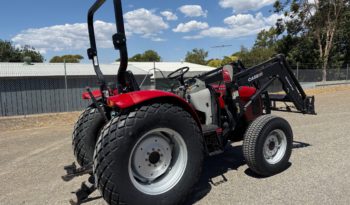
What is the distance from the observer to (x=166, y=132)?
362 centimetres

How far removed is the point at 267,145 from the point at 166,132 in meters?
1.85

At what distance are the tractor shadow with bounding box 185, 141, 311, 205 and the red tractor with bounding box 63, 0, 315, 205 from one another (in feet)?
1.23

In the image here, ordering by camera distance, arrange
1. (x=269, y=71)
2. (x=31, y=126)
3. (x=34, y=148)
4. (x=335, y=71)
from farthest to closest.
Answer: (x=335, y=71), (x=31, y=126), (x=34, y=148), (x=269, y=71)

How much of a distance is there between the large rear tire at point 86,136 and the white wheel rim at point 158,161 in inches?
48.8

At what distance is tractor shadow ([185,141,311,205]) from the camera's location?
13.6 ft

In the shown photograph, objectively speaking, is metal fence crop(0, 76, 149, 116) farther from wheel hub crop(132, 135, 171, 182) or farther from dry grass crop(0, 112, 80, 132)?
wheel hub crop(132, 135, 171, 182)

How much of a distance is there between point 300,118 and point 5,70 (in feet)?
51.4

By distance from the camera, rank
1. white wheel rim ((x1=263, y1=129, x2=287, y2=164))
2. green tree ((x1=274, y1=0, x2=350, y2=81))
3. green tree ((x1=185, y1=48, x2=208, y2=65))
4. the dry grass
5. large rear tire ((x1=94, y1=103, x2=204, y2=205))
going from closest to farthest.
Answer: large rear tire ((x1=94, y1=103, x2=204, y2=205)) → white wheel rim ((x1=263, y1=129, x2=287, y2=164)) → the dry grass → green tree ((x1=274, y1=0, x2=350, y2=81)) → green tree ((x1=185, y1=48, x2=208, y2=65))

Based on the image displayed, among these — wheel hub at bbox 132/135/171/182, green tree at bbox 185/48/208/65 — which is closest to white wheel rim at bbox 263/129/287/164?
wheel hub at bbox 132/135/171/182

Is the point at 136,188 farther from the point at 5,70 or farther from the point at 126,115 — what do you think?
the point at 5,70

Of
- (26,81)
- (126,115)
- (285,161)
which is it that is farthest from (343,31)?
(126,115)

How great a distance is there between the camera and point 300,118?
30.9 feet

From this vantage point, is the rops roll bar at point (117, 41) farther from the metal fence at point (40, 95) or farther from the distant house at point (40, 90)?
the metal fence at point (40, 95)

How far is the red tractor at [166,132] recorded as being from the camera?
321 centimetres
